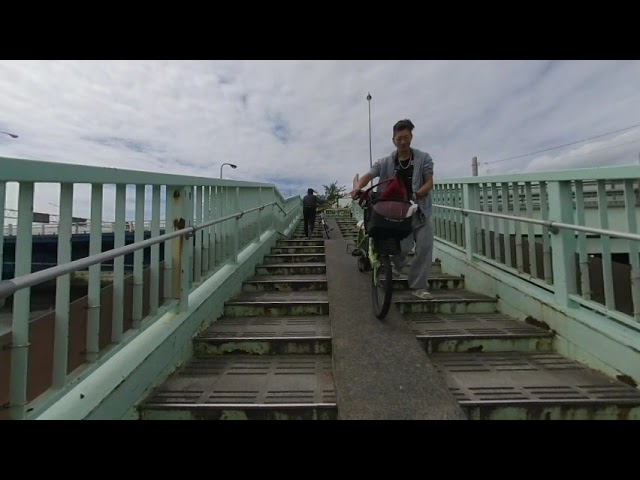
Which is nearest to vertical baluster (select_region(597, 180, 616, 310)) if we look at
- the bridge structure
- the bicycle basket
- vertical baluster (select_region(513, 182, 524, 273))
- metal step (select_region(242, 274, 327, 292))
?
the bridge structure

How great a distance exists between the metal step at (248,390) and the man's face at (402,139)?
2.17m

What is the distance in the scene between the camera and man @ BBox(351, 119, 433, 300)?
3.02 m

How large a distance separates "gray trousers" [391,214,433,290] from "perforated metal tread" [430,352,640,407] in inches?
37.7

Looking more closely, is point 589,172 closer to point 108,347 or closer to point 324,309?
point 324,309

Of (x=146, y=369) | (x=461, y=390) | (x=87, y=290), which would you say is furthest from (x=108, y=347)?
(x=461, y=390)

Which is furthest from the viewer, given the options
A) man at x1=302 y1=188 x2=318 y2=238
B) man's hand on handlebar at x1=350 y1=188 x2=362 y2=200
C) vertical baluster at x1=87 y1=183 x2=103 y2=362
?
man at x1=302 y1=188 x2=318 y2=238

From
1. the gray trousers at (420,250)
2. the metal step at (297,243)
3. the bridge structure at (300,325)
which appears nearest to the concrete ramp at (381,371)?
→ the bridge structure at (300,325)

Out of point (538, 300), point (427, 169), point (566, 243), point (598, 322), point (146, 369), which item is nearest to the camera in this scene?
point (146, 369)

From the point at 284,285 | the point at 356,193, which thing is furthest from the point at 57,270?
the point at 284,285

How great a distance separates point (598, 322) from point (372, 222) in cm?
180

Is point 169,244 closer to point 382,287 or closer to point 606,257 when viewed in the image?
point 382,287

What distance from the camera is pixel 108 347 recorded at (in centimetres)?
175

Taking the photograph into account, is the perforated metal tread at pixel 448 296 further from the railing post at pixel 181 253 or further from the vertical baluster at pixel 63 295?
the vertical baluster at pixel 63 295

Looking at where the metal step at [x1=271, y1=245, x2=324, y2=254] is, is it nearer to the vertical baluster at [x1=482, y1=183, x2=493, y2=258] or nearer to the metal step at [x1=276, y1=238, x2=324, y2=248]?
the metal step at [x1=276, y1=238, x2=324, y2=248]
